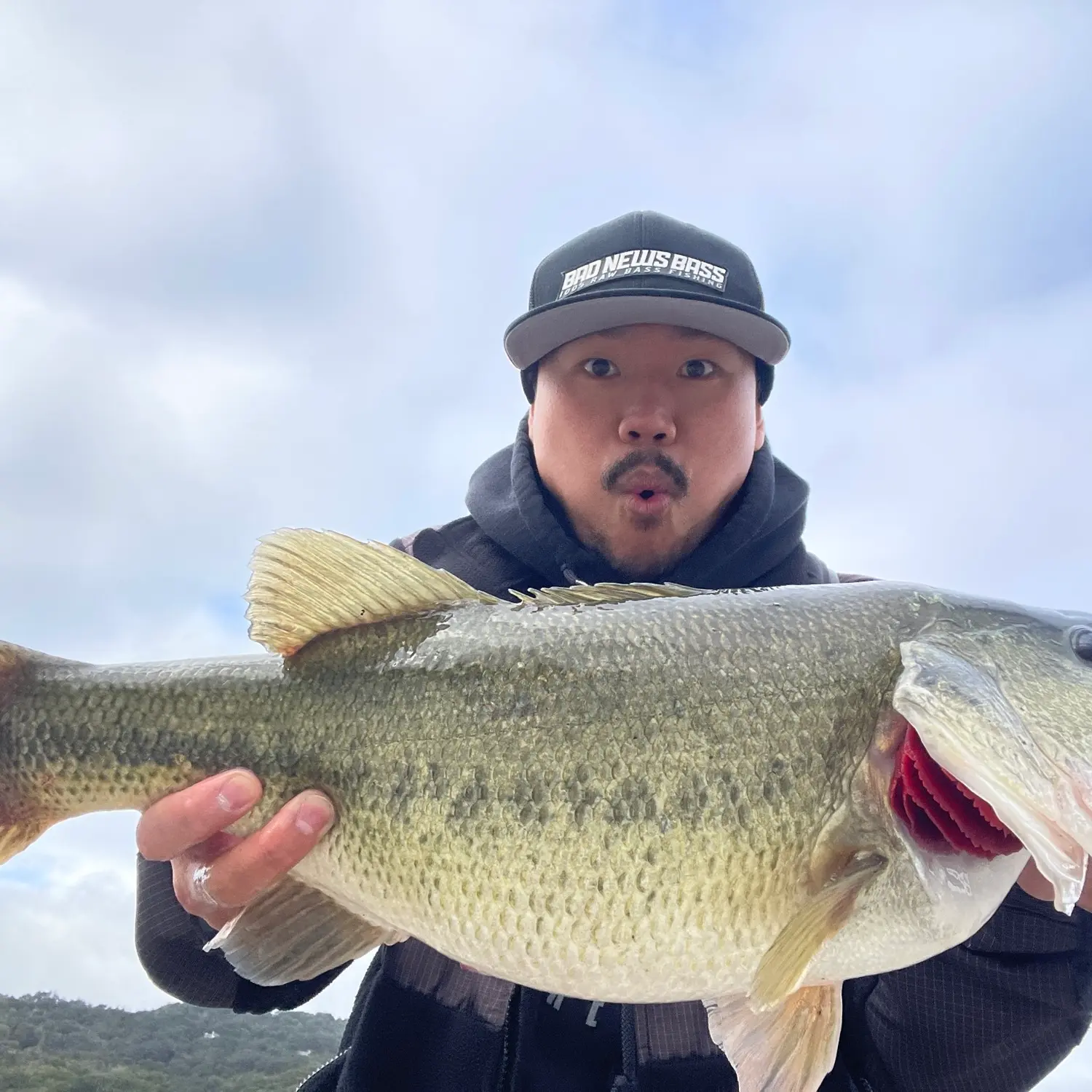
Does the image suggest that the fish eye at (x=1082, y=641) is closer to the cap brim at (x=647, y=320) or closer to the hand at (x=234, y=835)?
the cap brim at (x=647, y=320)

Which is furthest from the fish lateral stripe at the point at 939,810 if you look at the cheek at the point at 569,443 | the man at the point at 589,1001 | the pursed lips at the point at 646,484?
the cheek at the point at 569,443

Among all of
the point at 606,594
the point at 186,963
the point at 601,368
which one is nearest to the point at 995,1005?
the point at 606,594

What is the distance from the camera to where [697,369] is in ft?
10.3

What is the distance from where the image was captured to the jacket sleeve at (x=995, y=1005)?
7.18 feet

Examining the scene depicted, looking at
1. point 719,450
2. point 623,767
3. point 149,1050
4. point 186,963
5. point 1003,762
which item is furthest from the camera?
point 149,1050

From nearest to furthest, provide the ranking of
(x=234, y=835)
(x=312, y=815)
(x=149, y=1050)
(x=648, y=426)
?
(x=312, y=815)
(x=234, y=835)
(x=648, y=426)
(x=149, y=1050)

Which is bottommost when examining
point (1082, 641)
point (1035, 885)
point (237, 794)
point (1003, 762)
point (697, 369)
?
point (1035, 885)

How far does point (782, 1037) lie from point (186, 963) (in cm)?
194

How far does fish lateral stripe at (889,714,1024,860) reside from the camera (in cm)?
173

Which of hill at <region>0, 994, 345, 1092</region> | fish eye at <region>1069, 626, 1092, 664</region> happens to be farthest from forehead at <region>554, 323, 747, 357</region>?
hill at <region>0, 994, 345, 1092</region>

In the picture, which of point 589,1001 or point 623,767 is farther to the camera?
point 589,1001

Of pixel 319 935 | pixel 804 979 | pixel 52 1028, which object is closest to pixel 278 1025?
pixel 52 1028

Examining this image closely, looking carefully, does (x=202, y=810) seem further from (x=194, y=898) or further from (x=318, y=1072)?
(x=318, y=1072)

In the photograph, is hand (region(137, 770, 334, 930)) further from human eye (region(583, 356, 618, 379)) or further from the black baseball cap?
the black baseball cap
